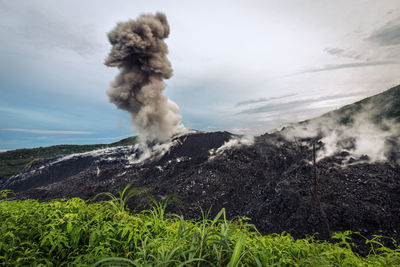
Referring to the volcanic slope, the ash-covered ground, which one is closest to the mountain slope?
the volcanic slope

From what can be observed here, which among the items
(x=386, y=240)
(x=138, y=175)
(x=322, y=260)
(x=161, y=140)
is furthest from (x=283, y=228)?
(x=161, y=140)

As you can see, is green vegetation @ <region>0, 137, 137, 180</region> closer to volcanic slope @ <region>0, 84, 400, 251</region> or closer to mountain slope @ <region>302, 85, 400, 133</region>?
volcanic slope @ <region>0, 84, 400, 251</region>

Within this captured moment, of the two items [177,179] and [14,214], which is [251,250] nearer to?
[14,214]

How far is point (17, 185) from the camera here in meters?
36.6

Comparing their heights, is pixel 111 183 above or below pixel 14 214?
below

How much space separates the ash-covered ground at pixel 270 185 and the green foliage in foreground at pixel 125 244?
1.14 metres

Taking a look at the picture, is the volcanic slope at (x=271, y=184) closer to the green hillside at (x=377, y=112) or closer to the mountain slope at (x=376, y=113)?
the mountain slope at (x=376, y=113)

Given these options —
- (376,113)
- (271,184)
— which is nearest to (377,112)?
(376,113)

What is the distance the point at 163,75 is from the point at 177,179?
22.8 metres

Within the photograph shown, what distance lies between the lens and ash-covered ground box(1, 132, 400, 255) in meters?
10.2

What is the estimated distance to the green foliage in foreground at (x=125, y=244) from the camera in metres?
1.59

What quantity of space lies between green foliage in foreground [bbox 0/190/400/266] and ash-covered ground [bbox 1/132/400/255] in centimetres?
114

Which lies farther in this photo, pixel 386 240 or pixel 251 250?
pixel 386 240

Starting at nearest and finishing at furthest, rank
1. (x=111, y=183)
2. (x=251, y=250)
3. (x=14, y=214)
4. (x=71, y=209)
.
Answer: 1. (x=251, y=250)
2. (x=14, y=214)
3. (x=71, y=209)
4. (x=111, y=183)
